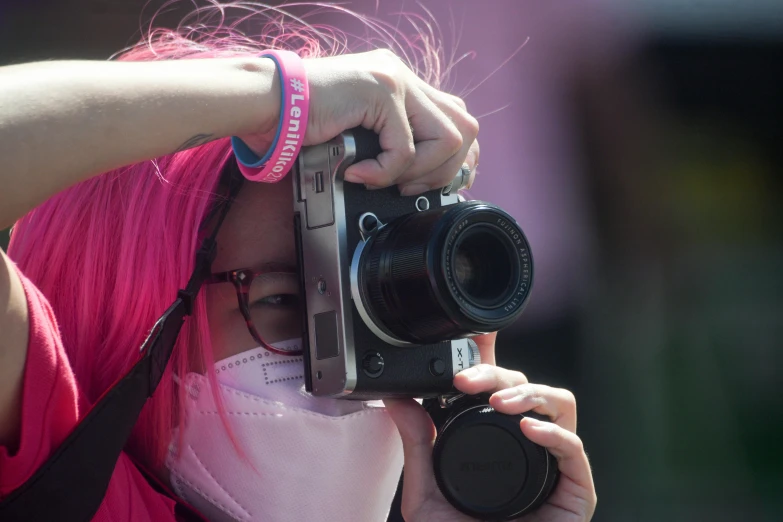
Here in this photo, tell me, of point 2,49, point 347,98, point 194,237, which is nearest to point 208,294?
point 194,237

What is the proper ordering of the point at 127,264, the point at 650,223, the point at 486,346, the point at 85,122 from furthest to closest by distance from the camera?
the point at 650,223 → the point at 486,346 → the point at 127,264 → the point at 85,122

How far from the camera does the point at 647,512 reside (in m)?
3.06

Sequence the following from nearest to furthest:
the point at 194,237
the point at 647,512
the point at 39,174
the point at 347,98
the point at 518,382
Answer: the point at 39,174 < the point at 347,98 < the point at 194,237 < the point at 518,382 < the point at 647,512

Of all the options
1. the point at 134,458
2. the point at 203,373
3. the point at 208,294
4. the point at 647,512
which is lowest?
the point at 647,512

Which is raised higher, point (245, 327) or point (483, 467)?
point (245, 327)

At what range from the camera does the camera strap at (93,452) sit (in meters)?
0.86

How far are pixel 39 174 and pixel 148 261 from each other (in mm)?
390

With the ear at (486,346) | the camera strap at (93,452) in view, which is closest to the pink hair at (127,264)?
the camera strap at (93,452)

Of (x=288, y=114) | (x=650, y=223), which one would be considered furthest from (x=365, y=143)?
(x=650, y=223)

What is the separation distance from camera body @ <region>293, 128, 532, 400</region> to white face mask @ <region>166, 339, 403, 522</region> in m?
0.07

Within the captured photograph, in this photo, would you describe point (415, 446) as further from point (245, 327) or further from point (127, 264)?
point (127, 264)

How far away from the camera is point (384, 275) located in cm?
105

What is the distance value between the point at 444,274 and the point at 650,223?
2.30 m

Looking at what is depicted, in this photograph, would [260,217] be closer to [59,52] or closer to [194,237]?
[194,237]
